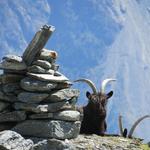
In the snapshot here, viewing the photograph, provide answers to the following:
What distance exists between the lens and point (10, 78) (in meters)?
19.6

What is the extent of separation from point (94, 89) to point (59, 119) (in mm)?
4107

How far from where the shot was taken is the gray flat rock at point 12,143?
1480cm

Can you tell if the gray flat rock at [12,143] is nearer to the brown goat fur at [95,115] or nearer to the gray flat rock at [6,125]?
the gray flat rock at [6,125]

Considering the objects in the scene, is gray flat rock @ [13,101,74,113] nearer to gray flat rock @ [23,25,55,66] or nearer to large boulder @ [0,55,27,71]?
large boulder @ [0,55,27,71]

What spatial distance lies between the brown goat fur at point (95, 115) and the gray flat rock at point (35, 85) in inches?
A: 148

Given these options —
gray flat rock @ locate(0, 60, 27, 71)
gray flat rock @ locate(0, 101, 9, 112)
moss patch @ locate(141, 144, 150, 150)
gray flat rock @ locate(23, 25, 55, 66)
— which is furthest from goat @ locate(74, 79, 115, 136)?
gray flat rock @ locate(0, 101, 9, 112)

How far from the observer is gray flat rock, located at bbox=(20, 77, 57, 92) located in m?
18.9

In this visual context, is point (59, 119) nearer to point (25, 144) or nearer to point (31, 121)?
point (31, 121)

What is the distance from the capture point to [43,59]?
20.0 m

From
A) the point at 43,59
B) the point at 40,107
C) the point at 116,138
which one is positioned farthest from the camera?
the point at 116,138

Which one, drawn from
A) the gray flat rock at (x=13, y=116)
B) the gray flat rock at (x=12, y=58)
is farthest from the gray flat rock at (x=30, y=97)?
the gray flat rock at (x=12, y=58)

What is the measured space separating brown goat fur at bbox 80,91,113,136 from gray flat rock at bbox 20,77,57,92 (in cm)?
376

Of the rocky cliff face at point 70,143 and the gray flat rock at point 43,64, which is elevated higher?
the gray flat rock at point 43,64

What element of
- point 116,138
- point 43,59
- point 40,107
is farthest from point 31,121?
point 116,138
